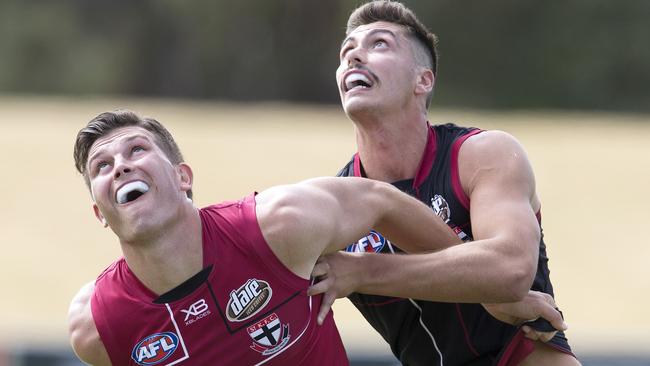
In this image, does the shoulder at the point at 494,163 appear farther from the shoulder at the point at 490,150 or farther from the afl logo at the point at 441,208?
A: the afl logo at the point at 441,208

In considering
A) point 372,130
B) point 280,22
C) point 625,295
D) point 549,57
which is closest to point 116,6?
point 280,22

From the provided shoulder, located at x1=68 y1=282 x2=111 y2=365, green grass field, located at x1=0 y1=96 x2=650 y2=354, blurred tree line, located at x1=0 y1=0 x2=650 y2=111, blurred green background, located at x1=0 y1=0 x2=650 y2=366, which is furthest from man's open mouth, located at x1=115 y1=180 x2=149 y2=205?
blurred tree line, located at x1=0 y1=0 x2=650 y2=111

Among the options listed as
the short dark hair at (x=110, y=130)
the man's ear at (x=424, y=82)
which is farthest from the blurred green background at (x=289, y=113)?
the short dark hair at (x=110, y=130)

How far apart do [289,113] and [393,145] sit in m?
13.7

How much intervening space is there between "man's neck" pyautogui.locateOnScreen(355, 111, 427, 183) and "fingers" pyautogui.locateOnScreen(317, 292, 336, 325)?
0.89m

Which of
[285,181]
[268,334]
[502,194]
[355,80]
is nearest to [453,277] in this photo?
[502,194]

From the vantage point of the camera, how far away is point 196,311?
5.06 metres

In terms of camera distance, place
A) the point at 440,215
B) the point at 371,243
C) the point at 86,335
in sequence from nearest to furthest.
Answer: the point at 86,335 → the point at 440,215 → the point at 371,243

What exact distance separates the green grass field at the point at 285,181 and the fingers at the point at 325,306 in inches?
181

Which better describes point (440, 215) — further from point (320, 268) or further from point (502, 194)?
point (320, 268)

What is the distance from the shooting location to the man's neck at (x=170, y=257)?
506 centimetres

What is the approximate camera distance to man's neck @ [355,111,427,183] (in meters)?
5.96

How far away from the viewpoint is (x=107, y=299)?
5129 mm

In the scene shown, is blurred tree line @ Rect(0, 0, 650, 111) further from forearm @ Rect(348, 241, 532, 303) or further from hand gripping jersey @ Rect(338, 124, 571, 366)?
forearm @ Rect(348, 241, 532, 303)
